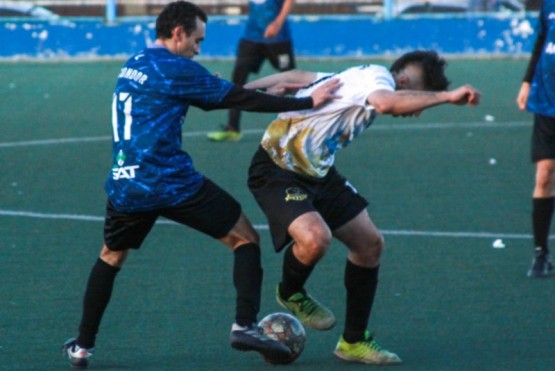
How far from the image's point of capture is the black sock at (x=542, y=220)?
885 cm

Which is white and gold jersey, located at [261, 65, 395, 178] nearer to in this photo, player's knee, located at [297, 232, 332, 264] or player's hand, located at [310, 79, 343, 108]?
player's hand, located at [310, 79, 343, 108]

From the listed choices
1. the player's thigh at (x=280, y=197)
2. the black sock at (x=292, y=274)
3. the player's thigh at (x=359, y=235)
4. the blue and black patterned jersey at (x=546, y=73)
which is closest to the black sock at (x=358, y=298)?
the player's thigh at (x=359, y=235)

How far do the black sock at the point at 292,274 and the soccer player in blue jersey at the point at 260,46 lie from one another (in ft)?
26.8

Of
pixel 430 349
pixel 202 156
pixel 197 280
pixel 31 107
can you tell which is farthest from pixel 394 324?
pixel 31 107

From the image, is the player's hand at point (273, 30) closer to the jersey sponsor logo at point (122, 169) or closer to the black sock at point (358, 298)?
the black sock at point (358, 298)

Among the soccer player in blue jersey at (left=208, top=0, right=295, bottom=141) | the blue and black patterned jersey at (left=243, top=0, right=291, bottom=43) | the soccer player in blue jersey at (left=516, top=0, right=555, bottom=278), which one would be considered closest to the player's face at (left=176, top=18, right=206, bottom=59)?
the soccer player in blue jersey at (left=516, top=0, right=555, bottom=278)

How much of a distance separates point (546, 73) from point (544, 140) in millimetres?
446

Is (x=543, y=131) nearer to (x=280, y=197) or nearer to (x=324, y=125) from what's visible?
(x=324, y=125)

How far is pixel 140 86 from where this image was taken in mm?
6301

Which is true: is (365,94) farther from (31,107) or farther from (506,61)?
(506,61)

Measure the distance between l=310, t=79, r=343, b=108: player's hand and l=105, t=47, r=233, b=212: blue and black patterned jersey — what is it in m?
0.44

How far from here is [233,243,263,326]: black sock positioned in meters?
6.48

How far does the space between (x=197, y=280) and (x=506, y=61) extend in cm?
1717

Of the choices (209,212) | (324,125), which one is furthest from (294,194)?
(209,212)
